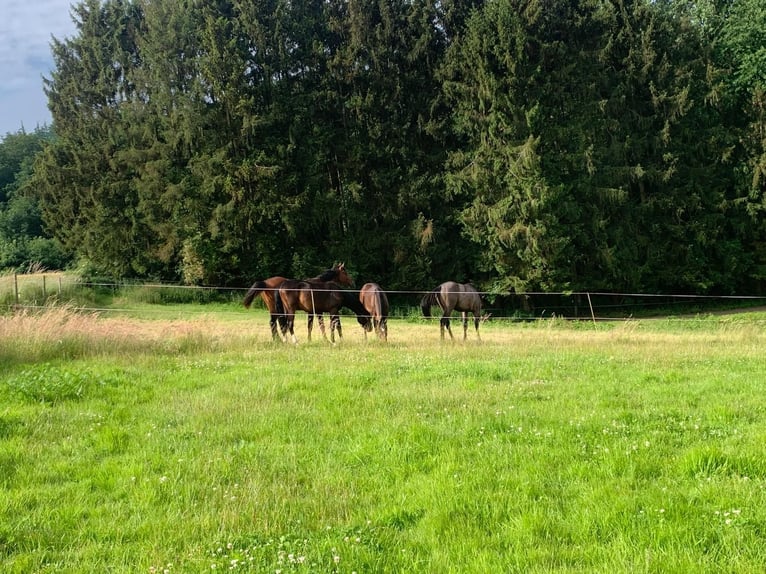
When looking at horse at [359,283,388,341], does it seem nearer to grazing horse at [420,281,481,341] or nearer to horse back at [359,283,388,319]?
horse back at [359,283,388,319]

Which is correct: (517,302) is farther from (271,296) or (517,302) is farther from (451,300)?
(271,296)

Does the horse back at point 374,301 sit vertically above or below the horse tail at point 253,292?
below

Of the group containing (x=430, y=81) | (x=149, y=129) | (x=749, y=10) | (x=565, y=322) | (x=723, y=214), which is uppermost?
(x=749, y=10)

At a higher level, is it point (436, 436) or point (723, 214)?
point (723, 214)

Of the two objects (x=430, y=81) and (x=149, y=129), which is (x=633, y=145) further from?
(x=149, y=129)

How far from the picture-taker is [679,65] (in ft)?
95.8

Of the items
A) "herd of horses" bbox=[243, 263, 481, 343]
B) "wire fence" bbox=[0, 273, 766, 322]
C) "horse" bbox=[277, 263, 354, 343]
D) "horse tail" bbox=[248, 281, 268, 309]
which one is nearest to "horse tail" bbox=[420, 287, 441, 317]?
"herd of horses" bbox=[243, 263, 481, 343]

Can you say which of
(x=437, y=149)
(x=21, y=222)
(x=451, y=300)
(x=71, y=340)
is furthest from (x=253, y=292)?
(x=21, y=222)

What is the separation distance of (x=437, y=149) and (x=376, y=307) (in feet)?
56.4

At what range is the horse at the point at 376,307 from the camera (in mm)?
14188

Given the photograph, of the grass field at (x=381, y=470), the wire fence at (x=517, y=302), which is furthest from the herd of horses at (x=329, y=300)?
the wire fence at (x=517, y=302)

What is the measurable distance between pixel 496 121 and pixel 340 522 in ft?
83.0

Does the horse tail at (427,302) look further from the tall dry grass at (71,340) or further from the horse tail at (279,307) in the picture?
the tall dry grass at (71,340)

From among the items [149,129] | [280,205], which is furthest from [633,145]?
[149,129]
